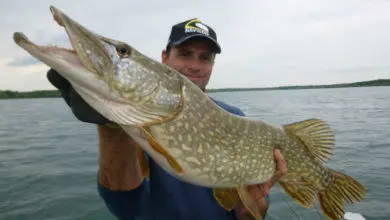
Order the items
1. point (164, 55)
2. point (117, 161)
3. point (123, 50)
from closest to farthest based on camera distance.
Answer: point (123, 50) → point (117, 161) → point (164, 55)

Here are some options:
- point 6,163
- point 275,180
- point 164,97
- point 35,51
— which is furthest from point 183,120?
point 6,163

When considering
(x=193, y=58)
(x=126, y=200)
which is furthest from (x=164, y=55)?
(x=126, y=200)

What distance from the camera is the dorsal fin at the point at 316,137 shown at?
2453 millimetres

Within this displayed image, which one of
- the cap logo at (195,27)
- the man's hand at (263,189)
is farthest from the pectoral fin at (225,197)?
the cap logo at (195,27)

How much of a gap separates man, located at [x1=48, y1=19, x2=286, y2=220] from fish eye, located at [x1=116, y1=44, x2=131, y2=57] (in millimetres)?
333

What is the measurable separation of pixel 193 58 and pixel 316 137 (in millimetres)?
1337

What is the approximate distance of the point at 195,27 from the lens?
2807 mm

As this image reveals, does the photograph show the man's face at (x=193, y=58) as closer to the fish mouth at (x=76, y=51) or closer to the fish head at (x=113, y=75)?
the fish head at (x=113, y=75)

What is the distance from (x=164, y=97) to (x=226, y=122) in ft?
1.69

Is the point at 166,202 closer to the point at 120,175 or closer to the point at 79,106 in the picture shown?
the point at 120,175

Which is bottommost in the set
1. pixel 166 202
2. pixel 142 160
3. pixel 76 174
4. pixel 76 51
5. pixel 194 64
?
pixel 76 174

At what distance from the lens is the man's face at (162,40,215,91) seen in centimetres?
288

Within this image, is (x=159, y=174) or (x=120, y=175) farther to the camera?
(x=159, y=174)

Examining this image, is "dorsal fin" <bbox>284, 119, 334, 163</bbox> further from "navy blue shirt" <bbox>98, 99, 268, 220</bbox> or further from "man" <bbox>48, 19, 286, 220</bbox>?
"navy blue shirt" <bbox>98, 99, 268, 220</bbox>
